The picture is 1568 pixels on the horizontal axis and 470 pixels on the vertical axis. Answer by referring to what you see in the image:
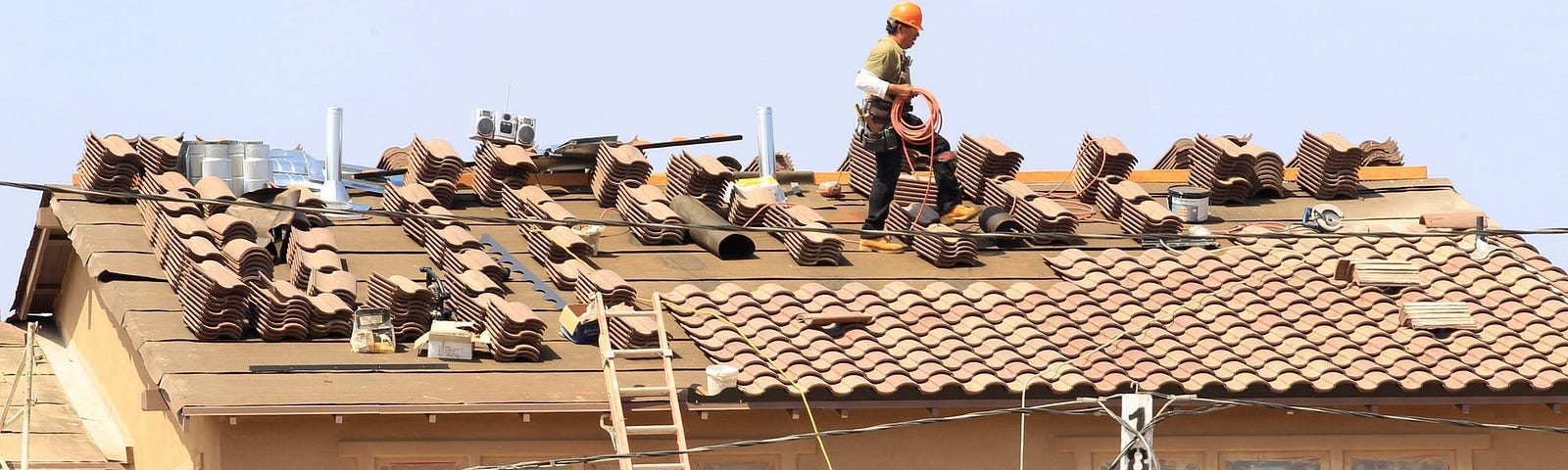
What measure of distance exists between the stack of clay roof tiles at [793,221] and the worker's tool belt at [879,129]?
78 cm

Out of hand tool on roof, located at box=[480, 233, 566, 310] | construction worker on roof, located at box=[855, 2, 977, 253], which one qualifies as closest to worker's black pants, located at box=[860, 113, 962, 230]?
construction worker on roof, located at box=[855, 2, 977, 253]

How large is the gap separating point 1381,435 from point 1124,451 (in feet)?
15.6

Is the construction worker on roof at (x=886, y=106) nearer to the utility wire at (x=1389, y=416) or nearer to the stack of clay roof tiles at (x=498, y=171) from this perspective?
the stack of clay roof tiles at (x=498, y=171)

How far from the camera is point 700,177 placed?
2073 cm

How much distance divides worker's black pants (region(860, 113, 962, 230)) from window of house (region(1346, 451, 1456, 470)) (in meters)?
4.47

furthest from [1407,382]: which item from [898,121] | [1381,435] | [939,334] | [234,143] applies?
[234,143]

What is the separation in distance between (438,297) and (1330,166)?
8.94 m

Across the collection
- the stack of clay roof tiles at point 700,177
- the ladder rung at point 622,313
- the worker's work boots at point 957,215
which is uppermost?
the stack of clay roof tiles at point 700,177

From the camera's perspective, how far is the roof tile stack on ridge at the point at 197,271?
54.2 ft

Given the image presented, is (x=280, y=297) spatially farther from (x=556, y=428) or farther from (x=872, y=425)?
(x=872, y=425)

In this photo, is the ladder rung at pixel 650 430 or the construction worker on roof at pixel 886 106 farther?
the construction worker on roof at pixel 886 106

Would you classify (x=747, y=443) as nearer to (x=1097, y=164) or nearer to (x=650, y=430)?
(x=650, y=430)

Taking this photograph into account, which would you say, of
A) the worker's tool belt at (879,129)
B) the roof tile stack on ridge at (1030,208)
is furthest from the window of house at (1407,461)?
the worker's tool belt at (879,129)

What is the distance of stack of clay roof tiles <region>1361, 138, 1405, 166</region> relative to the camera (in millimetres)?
23016
